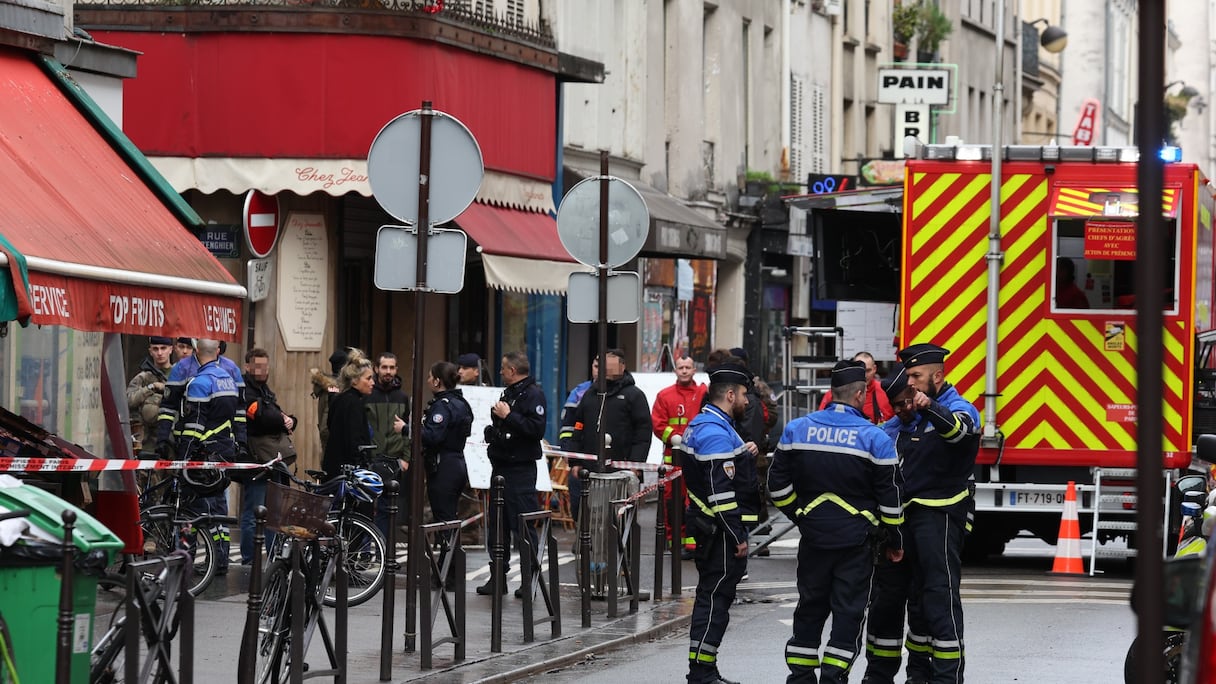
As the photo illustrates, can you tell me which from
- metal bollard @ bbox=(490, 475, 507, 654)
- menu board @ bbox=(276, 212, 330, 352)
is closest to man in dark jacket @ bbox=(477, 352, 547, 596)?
metal bollard @ bbox=(490, 475, 507, 654)

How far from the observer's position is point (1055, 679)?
11562mm

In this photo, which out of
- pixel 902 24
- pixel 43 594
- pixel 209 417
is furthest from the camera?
pixel 902 24

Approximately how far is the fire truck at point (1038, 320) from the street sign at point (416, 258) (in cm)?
625

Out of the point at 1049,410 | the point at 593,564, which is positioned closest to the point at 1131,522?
the point at 1049,410

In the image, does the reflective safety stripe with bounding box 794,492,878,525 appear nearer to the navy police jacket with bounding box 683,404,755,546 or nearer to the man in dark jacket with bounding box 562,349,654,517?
the navy police jacket with bounding box 683,404,755,546

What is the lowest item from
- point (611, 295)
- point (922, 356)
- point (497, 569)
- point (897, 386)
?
point (497, 569)

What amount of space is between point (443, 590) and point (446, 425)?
3335 mm

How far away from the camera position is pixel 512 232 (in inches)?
855

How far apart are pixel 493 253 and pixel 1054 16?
4264 centimetres

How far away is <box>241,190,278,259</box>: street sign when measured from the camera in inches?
758

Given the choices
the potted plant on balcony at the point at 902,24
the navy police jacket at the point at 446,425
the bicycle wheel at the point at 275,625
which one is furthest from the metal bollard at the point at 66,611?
the potted plant on balcony at the point at 902,24

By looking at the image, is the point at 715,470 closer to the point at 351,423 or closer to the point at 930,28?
the point at 351,423

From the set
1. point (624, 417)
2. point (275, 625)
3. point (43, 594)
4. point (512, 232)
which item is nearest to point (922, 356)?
point (275, 625)

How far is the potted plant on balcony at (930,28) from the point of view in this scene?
44625mm
